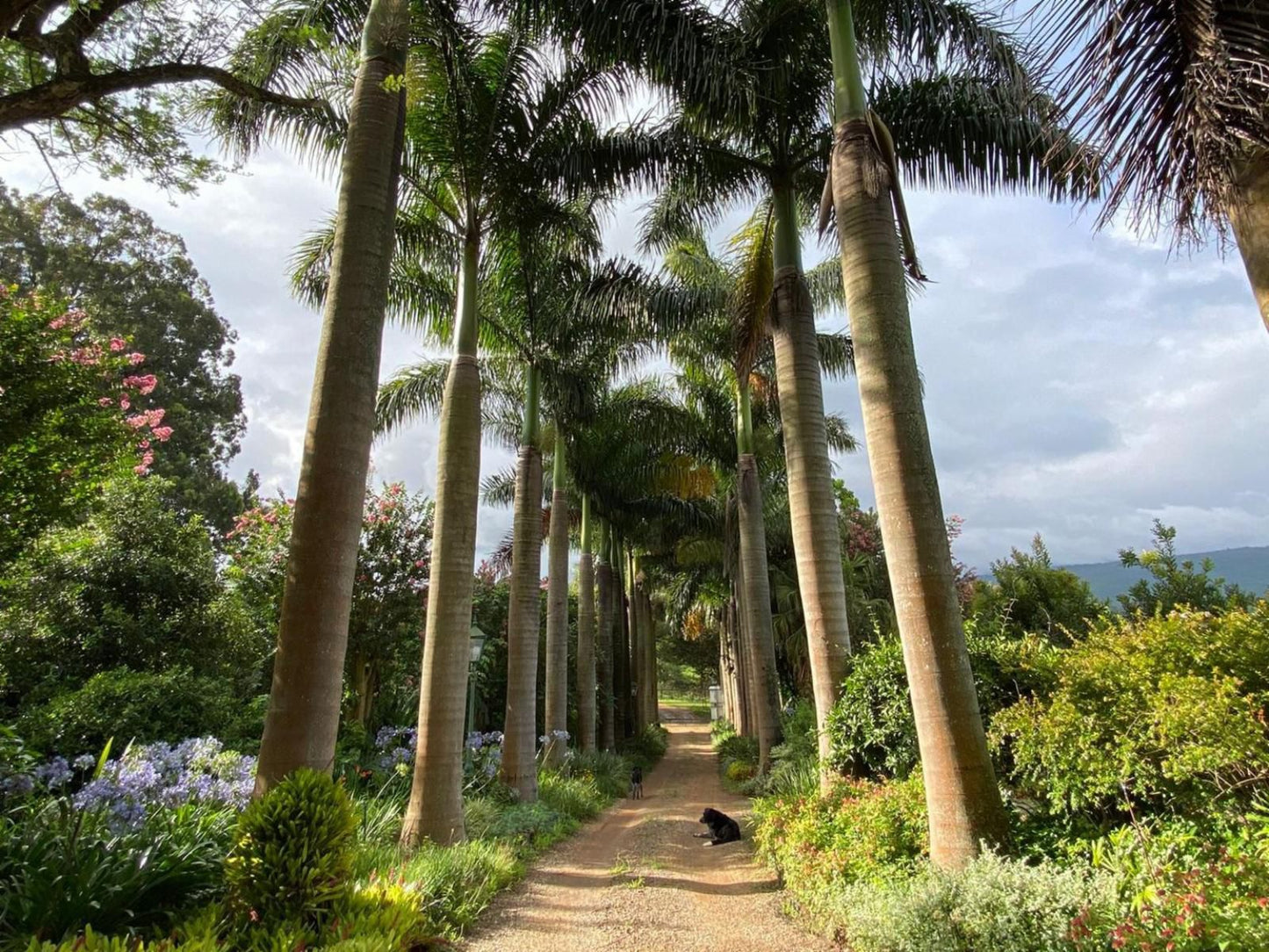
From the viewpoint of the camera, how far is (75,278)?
72.3 ft

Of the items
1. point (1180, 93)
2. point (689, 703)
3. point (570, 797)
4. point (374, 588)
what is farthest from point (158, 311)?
point (689, 703)

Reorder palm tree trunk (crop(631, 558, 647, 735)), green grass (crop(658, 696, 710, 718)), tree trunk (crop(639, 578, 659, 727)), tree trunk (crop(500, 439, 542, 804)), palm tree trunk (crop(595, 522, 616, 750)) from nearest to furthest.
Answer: tree trunk (crop(500, 439, 542, 804)) < palm tree trunk (crop(595, 522, 616, 750)) < palm tree trunk (crop(631, 558, 647, 735)) < tree trunk (crop(639, 578, 659, 727)) < green grass (crop(658, 696, 710, 718))

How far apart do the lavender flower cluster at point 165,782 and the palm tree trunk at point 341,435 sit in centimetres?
82

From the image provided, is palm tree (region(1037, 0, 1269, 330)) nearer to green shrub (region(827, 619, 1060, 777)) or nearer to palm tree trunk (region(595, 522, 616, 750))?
green shrub (region(827, 619, 1060, 777))

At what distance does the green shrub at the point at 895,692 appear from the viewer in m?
6.00

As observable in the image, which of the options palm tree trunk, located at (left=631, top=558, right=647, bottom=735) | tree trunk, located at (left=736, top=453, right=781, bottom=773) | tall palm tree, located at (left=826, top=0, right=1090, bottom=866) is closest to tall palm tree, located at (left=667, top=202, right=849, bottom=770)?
tree trunk, located at (left=736, top=453, right=781, bottom=773)

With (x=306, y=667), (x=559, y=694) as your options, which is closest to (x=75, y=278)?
(x=559, y=694)

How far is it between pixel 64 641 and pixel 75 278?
57.5ft

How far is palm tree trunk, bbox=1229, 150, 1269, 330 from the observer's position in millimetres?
3158

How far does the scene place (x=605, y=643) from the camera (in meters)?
22.5

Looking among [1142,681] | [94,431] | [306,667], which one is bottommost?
[1142,681]

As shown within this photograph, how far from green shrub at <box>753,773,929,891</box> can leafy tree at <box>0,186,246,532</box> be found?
69.2ft

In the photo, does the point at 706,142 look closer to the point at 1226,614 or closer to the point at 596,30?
the point at 596,30

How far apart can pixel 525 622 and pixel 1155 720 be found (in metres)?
9.83
